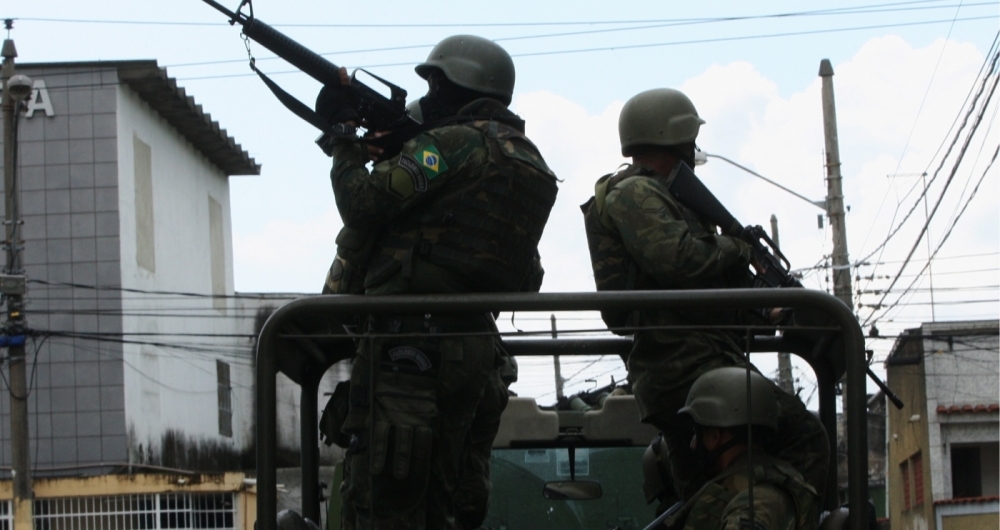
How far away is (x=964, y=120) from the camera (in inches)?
549

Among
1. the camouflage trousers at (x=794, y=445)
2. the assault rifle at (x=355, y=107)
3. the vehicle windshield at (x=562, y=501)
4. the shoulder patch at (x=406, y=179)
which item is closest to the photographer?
the shoulder patch at (x=406, y=179)

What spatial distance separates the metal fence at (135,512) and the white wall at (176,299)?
1.71m

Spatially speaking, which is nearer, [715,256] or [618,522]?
[715,256]

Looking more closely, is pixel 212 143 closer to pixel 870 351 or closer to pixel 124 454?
pixel 124 454

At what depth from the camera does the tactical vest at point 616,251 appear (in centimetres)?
388

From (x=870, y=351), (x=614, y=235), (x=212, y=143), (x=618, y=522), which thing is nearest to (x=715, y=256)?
(x=614, y=235)

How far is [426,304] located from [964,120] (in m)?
12.0

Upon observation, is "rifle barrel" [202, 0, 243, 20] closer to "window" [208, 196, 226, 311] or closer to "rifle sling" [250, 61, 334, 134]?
"rifle sling" [250, 61, 334, 134]

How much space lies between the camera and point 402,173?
3404 mm

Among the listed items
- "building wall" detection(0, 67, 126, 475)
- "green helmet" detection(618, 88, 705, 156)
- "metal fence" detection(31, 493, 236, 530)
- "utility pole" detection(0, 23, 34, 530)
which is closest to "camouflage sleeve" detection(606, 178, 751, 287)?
"green helmet" detection(618, 88, 705, 156)

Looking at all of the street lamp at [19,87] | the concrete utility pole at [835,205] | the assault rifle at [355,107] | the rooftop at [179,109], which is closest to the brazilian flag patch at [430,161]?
the assault rifle at [355,107]

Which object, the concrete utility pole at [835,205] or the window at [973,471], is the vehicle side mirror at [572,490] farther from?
the window at [973,471]

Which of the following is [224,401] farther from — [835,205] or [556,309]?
[556,309]

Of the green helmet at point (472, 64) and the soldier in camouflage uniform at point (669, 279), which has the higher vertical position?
the green helmet at point (472, 64)
